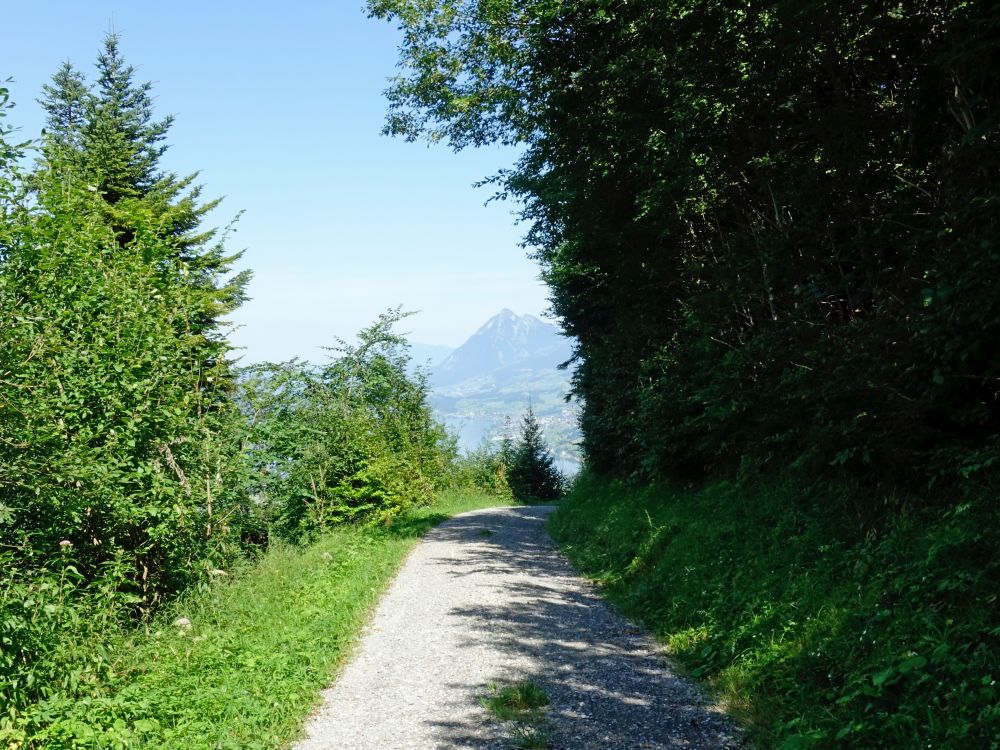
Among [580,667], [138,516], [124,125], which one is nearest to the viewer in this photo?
[580,667]

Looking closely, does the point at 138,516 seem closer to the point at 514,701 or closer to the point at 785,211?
the point at 514,701

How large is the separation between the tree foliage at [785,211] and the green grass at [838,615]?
0.70 metres

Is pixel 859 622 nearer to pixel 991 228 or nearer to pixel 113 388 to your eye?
pixel 991 228

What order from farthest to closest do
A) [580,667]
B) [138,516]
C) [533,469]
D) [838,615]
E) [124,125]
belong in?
[533,469], [124,125], [138,516], [580,667], [838,615]

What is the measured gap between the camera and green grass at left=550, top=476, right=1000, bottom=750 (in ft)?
14.0

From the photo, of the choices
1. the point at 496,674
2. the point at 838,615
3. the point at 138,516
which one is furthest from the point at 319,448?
the point at 838,615

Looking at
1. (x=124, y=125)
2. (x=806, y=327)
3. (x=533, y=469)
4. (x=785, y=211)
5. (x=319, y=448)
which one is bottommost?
(x=533, y=469)

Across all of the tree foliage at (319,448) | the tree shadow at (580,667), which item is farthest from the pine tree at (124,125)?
the tree shadow at (580,667)

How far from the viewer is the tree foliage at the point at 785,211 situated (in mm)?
5770

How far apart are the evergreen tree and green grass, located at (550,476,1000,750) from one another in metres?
29.6

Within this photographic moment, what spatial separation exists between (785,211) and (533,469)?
31.5 meters

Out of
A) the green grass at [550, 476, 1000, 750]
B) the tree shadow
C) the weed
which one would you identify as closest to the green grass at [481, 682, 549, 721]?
the tree shadow

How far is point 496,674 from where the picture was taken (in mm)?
6715

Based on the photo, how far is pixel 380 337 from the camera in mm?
23812
